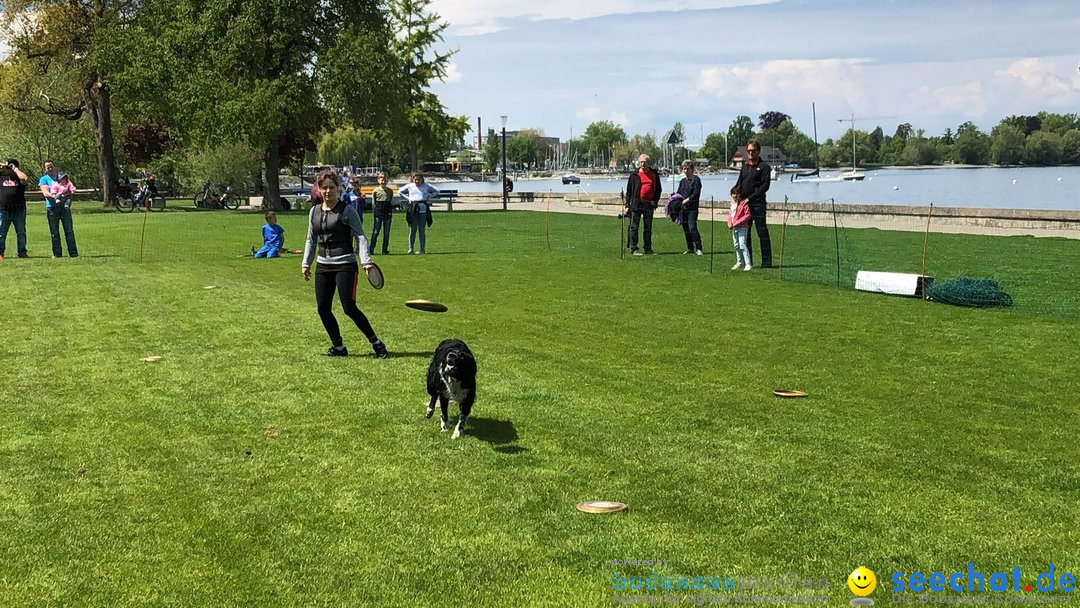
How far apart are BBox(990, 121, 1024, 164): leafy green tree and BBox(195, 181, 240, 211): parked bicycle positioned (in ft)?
463

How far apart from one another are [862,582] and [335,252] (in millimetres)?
6483

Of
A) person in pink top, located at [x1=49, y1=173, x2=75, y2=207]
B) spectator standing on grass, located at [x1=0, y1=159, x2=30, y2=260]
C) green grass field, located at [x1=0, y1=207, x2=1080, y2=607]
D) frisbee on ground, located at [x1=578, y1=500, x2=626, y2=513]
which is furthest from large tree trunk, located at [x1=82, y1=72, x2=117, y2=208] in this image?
frisbee on ground, located at [x1=578, y1=500, x2=626, y2=513]

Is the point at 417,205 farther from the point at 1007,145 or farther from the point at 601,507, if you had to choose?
the point at 1007,145

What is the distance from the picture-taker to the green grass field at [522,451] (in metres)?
4.89

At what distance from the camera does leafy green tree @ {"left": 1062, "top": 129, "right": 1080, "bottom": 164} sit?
154650 millimetres

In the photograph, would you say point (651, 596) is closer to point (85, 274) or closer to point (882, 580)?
point (882, 580)

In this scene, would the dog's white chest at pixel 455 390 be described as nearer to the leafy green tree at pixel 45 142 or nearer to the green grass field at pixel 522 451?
the green grass field at pixel 522 451

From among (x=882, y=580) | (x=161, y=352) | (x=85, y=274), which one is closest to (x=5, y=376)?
(x=161, y=352)

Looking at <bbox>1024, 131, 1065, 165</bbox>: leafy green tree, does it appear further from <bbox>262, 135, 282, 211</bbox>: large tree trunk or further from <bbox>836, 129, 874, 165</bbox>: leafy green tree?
<bbox>262, 135, 282, 211</bbox>: large tree trunk

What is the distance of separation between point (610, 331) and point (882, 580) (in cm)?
733

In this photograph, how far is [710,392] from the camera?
28.0 ft

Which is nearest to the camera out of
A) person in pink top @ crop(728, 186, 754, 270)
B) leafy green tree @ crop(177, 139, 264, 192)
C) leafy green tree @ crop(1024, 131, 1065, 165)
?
person in pink top @ crop(728, 186, 754, 270)

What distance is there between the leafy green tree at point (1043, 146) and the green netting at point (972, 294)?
158 m

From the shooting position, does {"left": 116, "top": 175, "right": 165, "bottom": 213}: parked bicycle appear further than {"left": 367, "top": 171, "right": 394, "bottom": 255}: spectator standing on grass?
Yes
